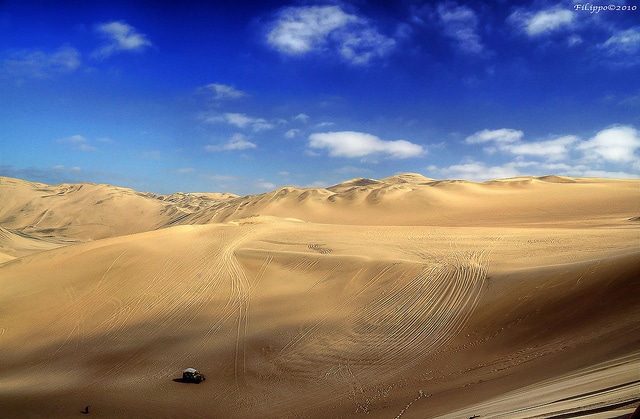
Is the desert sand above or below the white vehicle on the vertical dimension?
above

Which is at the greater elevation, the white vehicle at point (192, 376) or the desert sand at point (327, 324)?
the desert sand at point (327, 324)

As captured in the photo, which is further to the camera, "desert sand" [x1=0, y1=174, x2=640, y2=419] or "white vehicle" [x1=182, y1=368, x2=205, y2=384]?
"white vehicle" [x1=182, y1=368, x2=205, y2=384]

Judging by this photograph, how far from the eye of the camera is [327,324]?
465 inches

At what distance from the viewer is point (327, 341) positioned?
11.0 m

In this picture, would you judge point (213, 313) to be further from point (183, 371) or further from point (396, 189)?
point (396, 189)

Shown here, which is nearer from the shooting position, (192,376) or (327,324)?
(192,376)

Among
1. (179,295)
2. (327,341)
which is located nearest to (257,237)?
(179,295)

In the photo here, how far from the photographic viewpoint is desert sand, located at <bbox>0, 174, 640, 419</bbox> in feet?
23.4

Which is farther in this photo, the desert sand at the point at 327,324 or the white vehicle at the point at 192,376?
the white vehicle at the point at 192,376

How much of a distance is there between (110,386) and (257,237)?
38.5ft

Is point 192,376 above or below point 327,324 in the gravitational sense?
below

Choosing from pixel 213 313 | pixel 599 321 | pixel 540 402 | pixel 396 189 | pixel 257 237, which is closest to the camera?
pixel 540 402

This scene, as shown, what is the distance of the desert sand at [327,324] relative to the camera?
23.4 feet

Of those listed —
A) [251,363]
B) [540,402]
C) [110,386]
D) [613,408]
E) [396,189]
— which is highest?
[396,189]
